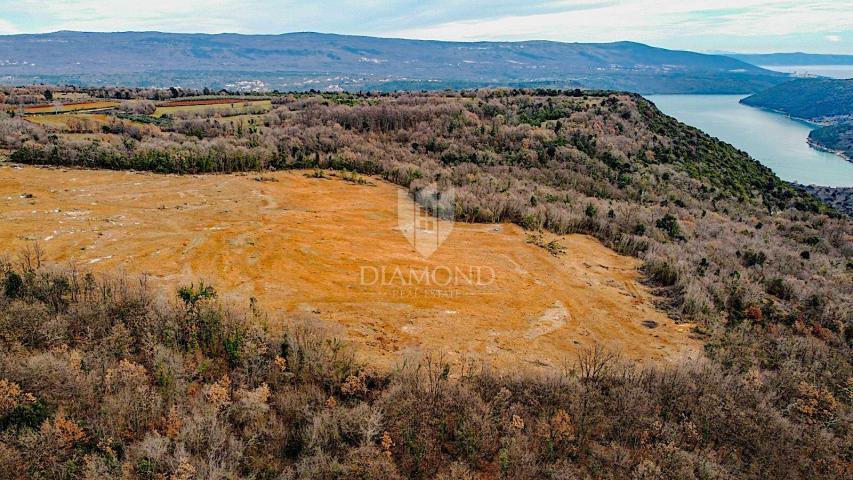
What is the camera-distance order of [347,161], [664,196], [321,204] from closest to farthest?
[321,204] < [347,161] < [664,196]

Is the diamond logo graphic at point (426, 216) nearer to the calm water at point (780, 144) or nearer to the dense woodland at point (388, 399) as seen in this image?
the dense woodland at point (388, 399)

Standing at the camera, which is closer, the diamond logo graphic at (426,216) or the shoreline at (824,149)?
the diamond logo graphic at (426,216)

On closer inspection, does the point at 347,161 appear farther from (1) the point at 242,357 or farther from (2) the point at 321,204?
(1) the point at 242,357

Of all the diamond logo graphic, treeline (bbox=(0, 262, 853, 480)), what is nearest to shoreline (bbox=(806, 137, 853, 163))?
the diamond logo graphic

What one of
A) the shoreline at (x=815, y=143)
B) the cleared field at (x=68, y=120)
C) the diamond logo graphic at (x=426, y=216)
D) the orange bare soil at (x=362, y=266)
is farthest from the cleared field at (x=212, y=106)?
the shoreline at (x=815, y=143)

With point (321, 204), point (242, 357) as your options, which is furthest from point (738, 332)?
point (321, 204)

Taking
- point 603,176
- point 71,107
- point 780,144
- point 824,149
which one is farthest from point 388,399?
point 824,149
